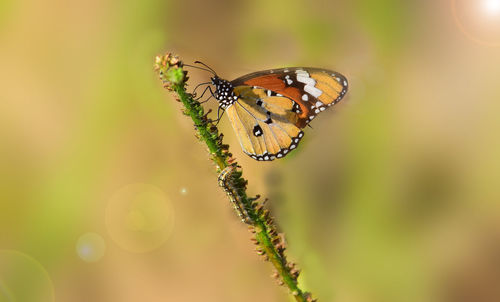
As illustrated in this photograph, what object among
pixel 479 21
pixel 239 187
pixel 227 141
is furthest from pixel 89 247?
pixel 479 21

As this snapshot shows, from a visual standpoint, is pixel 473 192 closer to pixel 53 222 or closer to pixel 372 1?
pixel 372 1

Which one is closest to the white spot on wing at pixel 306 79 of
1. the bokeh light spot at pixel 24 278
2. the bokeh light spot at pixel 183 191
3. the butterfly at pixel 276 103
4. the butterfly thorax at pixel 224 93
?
the butterfly at pixel 276 103

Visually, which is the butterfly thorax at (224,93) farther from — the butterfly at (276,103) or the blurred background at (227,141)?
the blurred background at (227,141)

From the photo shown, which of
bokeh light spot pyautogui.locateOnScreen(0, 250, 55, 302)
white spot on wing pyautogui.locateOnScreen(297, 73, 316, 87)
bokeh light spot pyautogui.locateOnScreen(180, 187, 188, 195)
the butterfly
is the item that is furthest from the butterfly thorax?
bokeh light spot pyautogui.locateOnScreen(0, 250, 55, 302)

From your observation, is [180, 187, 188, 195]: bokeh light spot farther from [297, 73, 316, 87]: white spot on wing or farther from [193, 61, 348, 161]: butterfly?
[297, 73, 316, 87]: white spot on wing

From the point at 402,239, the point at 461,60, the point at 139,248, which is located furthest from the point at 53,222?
the point at 461,60
